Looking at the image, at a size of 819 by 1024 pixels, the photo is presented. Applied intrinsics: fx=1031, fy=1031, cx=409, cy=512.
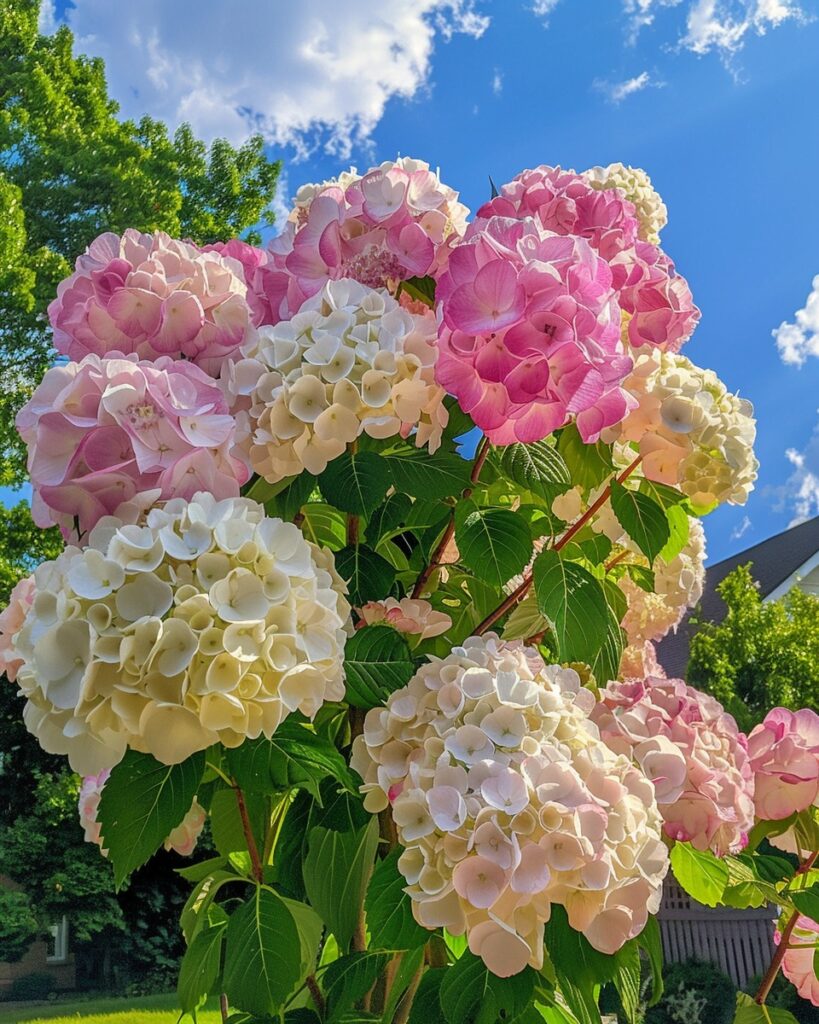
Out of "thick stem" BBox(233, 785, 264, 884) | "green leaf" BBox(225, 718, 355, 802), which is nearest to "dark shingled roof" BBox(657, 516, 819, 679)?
"thick stem" BBox(233, 785, 264, 884)

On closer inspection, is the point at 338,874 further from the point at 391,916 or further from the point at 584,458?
the point at 584,458

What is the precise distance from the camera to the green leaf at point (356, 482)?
1.33 metres

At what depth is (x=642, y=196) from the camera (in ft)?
7.58

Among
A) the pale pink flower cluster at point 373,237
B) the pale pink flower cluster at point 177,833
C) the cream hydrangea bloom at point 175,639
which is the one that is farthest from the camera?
the pale pink flower cluster at point 177,833

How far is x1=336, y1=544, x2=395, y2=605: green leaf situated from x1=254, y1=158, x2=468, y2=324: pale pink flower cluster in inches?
14.7

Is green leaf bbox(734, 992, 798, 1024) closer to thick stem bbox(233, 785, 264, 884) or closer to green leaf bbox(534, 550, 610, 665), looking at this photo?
green leaf bbox(534, 550, 610, 665)

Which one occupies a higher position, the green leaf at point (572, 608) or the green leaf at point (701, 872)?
the green leaf at point (572, 608)

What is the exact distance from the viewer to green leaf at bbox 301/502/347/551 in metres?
1.68

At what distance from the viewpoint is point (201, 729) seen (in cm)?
107

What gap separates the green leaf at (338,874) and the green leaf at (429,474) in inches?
19.8

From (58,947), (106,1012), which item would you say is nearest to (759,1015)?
(106,1012)

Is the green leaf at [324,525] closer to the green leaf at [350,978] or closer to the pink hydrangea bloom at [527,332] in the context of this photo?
the pink hydrangea bloom at [527,332]

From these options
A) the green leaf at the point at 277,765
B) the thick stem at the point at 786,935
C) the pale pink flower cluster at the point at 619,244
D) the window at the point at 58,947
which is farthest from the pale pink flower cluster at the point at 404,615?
the window at the point at 58,947

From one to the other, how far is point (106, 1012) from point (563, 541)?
40.9ft
